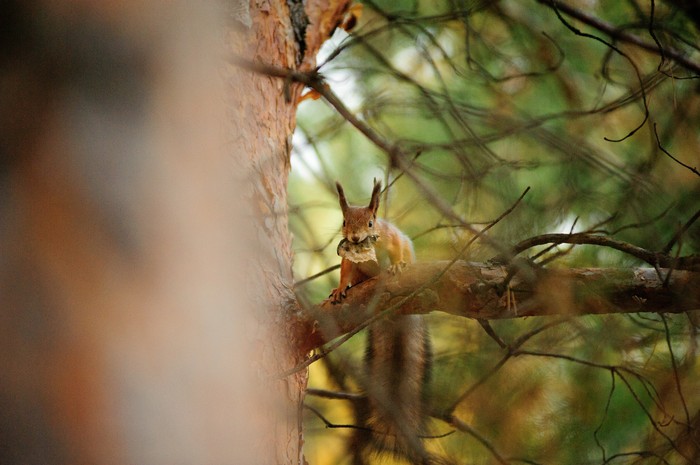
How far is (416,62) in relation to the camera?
2.21m

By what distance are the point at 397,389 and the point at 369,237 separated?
1.23ft

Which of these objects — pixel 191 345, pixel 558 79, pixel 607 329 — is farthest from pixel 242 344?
pixel 558 79

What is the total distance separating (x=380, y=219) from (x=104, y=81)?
1308mm

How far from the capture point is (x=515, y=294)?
1.29 m

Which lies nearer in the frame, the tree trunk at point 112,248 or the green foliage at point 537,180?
the tree trunk at point 112,248

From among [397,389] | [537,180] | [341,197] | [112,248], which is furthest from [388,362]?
[112,248]

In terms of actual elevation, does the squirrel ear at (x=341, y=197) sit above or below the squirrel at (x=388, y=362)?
above

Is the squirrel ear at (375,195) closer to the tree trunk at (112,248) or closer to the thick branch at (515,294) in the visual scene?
the thick branch at (515,294)

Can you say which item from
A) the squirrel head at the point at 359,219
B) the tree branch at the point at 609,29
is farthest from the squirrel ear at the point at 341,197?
the tree branch at the point at 609,29

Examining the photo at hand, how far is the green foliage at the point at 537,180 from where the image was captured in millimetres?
1431

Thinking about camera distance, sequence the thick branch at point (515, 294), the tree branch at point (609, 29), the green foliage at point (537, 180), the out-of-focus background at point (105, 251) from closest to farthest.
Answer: the out-of-focus background at point (105, 251) → the thick branch at point (515, 294) → the green foliage at point (537, 180) → the tree branch at point (609, 29)

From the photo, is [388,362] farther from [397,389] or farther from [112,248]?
[112,248]

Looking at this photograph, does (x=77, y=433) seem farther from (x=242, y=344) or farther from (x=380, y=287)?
(x=380, y=287)

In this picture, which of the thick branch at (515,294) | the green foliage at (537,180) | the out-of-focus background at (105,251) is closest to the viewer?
the out-of-focus background at (105,251)
